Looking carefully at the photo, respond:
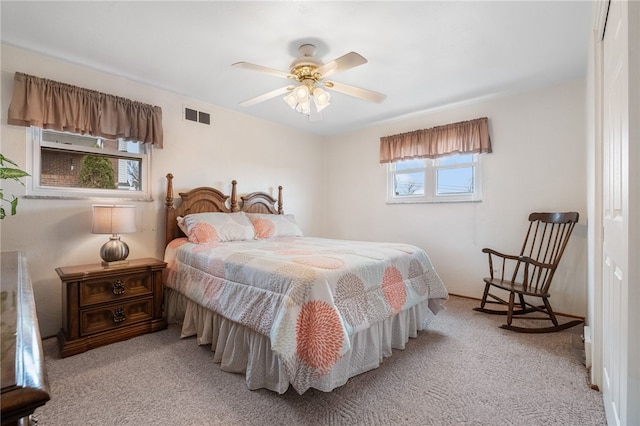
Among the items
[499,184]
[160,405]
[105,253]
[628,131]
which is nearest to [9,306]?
[160,405]

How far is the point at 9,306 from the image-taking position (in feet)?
2.45

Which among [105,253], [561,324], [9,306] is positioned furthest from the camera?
[561,324]

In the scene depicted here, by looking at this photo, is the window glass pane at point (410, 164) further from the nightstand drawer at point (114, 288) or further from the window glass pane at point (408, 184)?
the nightstand drawer at point (114, 288)

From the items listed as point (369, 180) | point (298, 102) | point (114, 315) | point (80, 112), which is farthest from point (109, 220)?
point (369, 180)

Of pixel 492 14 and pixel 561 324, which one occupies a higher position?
pixel 492 14

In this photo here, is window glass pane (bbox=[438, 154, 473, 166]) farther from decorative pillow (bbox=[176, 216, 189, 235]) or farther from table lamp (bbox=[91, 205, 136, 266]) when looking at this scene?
table lamp (bbox=[91, 205, 136, 266])

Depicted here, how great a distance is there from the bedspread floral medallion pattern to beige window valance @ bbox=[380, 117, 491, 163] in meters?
1.69

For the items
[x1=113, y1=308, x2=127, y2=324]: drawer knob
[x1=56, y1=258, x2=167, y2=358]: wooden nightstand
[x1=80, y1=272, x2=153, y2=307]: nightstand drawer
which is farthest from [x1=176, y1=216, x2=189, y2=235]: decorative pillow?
[x1=113, y1=308, x2=127, y2=324]: drawer knob

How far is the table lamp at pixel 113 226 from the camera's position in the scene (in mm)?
2404

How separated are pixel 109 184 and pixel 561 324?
14.8 ft

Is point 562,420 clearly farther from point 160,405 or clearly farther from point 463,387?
point 160,405

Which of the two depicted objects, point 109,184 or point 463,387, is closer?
point 463,387

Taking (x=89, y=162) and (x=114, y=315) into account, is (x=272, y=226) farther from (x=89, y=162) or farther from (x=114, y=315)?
(x=89, y=162)

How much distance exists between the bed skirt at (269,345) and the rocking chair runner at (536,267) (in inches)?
27.2
